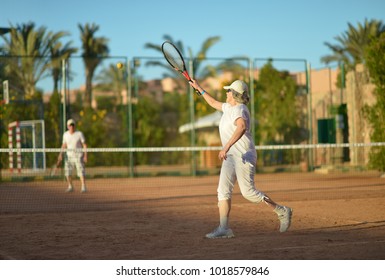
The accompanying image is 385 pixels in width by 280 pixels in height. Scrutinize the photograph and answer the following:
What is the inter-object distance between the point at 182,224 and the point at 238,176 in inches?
91.0

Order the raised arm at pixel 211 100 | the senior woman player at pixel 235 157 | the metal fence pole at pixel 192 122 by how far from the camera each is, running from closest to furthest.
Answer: the senior woman player at pixel 235 157, the raised arm at pixel 211 100, the metal fence pole at pixel 192 122

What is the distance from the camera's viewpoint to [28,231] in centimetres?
1101

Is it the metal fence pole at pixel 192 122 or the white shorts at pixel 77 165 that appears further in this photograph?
the metal fence pole at pixel 192 122

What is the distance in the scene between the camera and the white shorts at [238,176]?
9539 millimetres

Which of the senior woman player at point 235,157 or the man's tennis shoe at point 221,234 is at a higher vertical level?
the senior woman player at point 235,157

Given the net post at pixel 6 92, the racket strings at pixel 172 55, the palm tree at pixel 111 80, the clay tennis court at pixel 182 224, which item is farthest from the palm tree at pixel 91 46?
the racket strings at pixel 172 55

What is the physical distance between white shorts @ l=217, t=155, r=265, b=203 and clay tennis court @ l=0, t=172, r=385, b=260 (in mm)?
559

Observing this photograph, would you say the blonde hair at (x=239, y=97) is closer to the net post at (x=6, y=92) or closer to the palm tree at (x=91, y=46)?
the net post at (x=6, y=92)

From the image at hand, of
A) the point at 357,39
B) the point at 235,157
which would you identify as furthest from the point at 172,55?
the point at 357,39

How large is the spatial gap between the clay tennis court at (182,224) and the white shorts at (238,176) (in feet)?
1.83

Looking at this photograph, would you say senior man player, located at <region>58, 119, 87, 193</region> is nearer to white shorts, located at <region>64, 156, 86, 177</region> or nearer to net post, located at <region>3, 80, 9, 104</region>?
white shorts, located at <region>64, 156, 86, 177</region>

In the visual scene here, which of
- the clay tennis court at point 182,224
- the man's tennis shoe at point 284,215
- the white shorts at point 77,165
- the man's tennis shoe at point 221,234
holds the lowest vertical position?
the clay tennis court at point 182,224

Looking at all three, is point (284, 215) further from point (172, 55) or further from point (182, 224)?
point (172, 55)

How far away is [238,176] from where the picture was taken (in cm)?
956
